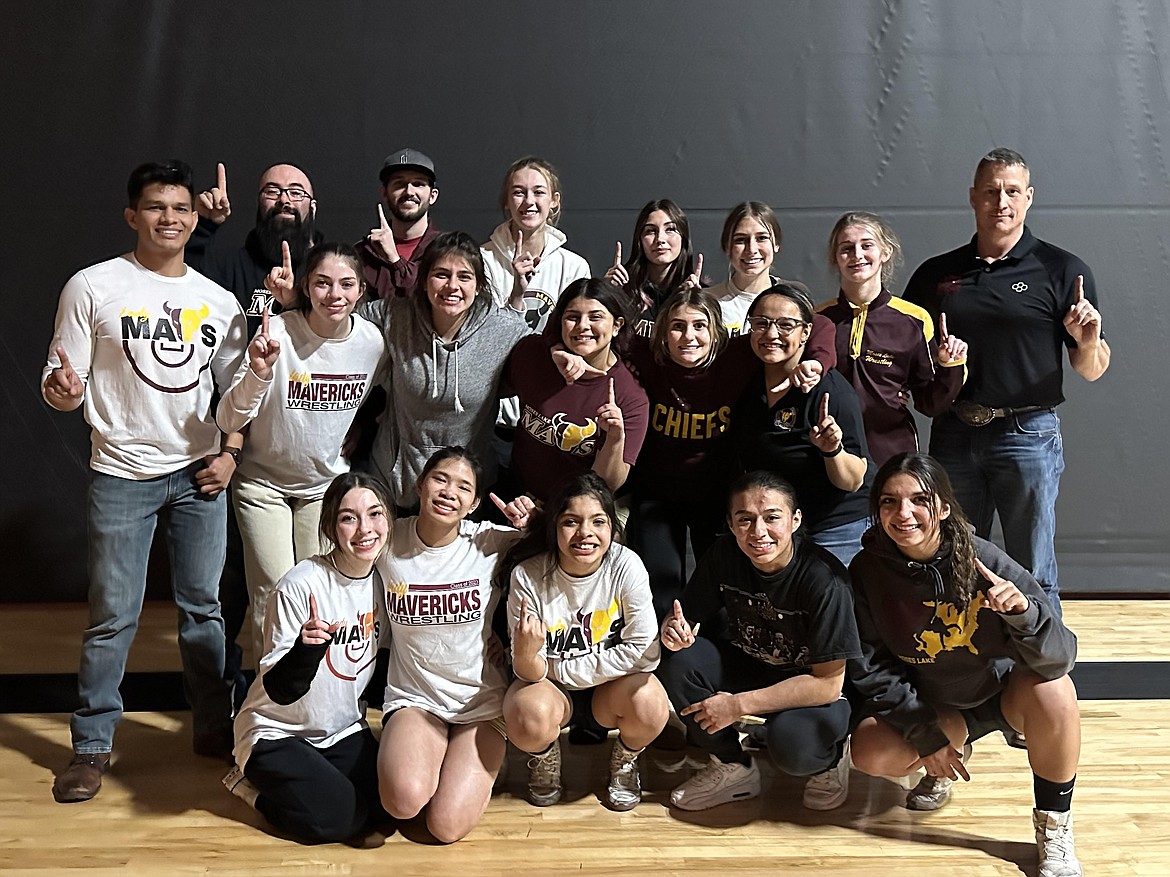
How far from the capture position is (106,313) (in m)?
2.79

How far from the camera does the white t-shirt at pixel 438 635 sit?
107 inches

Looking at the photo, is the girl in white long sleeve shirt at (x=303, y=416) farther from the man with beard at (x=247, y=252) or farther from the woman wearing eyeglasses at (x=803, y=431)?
the woman wearing eyeglasses at (x=803, y=431)

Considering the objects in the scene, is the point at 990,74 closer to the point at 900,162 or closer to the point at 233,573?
the point at 900,162

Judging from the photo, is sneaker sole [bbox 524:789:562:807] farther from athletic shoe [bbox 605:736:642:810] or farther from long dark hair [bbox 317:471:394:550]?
long dark hair [bbox 317:471:394:550]

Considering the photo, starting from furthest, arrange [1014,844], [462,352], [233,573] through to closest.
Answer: [233,573]
[462,352]
[1014,844]

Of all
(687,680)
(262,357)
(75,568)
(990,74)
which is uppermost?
(990,74)

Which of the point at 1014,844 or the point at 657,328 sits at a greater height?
the point at 657,328

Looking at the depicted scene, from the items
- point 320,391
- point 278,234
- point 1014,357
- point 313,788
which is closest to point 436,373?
point 320,391

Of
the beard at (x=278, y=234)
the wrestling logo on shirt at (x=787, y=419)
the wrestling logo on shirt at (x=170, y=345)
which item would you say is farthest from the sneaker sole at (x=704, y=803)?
the beard at (x=278, y=234)

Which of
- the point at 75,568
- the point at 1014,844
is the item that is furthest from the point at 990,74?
the point at 75,568

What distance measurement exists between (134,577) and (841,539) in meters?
1.86

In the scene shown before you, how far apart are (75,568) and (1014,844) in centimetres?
361

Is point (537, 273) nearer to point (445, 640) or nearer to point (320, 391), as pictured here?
point (320, 391)

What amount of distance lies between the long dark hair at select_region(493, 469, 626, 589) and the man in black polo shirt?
1164 millimetres
